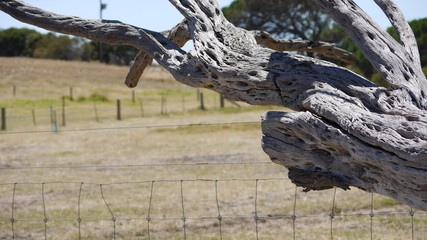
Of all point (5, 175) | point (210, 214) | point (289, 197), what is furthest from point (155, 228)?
point (5, 175)

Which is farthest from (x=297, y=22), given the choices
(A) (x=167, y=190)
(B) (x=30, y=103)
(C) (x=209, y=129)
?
(B) (x=30, y=103)

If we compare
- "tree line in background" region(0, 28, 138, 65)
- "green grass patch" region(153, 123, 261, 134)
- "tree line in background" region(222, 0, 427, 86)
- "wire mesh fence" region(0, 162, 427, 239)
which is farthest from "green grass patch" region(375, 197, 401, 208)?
"tree line in background" region(0, 28, 138, 65)

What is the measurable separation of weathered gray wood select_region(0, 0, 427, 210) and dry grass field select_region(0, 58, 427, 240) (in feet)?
5.65

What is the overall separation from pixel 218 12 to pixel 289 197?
615 centimetres

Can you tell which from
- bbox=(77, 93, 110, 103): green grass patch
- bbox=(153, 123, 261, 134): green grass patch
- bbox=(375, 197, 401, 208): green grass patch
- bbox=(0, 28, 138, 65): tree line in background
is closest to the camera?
bbox=(375, 197, 401, 208): green grass patch

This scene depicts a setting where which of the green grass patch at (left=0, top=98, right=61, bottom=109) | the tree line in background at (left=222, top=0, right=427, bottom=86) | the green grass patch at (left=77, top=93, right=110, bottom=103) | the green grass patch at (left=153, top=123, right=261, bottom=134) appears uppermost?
the tree line in background at (left=222, top=0, right=427, bottom=86)

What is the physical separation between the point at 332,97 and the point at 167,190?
8.06 meters

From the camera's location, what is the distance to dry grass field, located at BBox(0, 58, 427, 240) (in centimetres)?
786

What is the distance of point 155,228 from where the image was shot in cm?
830

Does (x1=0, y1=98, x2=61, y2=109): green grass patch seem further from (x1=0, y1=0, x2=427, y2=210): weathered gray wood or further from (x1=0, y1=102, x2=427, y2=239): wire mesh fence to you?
(x1=0, y1=0, x2=427, y2=210): weathered gray wood

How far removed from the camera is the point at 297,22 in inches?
799

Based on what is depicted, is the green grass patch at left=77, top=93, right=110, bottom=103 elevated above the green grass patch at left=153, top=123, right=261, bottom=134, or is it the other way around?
the green grass patch at left=153, top=123, right=261, bottom=134

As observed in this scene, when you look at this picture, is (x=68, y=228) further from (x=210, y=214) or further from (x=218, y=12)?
(x=218, y=12)

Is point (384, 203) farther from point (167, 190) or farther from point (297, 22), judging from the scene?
point (297, 22)
